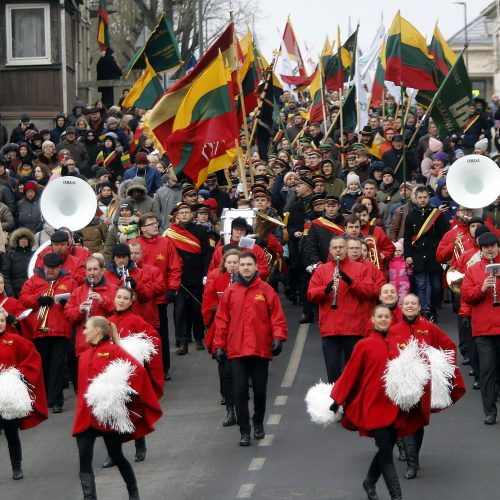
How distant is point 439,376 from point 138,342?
3001 millimetres

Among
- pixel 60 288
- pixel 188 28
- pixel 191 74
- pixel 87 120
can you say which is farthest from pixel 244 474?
pixel 188 28

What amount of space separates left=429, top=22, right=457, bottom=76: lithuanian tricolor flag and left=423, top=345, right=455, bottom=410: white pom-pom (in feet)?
50.7

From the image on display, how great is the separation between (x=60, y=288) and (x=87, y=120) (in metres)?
15.2

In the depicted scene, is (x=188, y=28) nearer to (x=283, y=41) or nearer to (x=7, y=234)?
(x=283, y=41)

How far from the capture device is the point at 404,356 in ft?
42.0

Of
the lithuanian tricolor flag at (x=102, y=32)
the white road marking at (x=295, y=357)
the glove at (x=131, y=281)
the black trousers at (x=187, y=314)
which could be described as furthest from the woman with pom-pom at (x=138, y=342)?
the lithuanian tricolor flag at (x=102, y=32)

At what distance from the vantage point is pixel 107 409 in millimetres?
12508

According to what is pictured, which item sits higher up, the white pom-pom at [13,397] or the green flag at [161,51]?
the green flag at [161,51]

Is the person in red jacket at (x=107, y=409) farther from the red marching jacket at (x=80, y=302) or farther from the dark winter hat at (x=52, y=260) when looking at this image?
the dark winter hat at (x=52, y=260)

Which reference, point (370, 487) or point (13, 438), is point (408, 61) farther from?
point (370, 487)

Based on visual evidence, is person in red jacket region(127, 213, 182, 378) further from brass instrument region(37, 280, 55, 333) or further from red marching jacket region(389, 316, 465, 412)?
red marching jacket region(389, 316, 465, 412)

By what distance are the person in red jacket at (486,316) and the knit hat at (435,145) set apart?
11629 mm

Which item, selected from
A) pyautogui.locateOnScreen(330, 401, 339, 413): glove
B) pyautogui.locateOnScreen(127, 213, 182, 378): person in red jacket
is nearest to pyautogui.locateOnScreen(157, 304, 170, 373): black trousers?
pyautogui.locateOnScreen(127, 213, 182, 378): person in red jacket

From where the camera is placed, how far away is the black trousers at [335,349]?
15.9 meters
